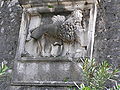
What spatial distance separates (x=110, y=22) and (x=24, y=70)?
1.64 m

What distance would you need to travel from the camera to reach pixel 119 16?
5066mm

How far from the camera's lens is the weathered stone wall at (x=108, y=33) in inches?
190

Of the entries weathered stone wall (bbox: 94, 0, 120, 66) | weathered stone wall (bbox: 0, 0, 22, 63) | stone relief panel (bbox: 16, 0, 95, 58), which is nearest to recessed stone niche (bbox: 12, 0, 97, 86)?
stone relief panel (bbox: 16, 0, 95, 58)

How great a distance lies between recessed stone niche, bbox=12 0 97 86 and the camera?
15.5 feet

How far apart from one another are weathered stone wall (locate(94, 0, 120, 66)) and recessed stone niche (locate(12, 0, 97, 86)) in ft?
0.71

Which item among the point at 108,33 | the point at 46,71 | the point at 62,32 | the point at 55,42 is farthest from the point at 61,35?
the point at 108,33

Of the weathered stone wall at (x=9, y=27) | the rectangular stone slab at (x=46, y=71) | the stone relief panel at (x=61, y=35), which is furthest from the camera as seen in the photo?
the weathered stone wall at (x=9, y=27)

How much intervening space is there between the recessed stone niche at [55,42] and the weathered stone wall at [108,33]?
22 cm

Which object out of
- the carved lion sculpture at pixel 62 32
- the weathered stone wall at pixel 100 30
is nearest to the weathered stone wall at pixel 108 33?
the weathered stone wall at pixel 100 30

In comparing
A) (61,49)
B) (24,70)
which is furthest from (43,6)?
(24,70)

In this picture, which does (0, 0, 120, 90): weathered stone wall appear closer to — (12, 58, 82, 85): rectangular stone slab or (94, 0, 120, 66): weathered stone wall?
(94, 0, 120, 66): weathered stone wall

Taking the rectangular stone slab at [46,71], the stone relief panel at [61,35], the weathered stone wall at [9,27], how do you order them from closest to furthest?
the rectangular stone slab at [46,71] → the stone relief panel at [61,35] → the weathered stone wall at [9,27]

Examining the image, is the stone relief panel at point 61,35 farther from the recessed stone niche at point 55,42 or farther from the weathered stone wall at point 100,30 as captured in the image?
the weathered stone wall at point 100,30

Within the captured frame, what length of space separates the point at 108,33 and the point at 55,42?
2.91 ft
